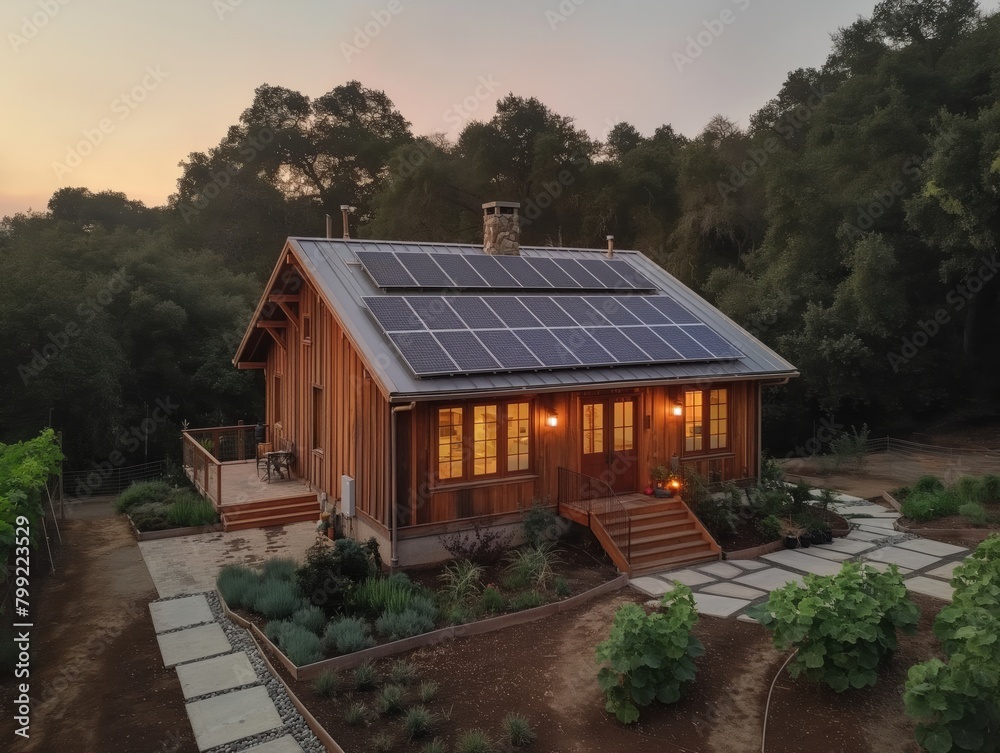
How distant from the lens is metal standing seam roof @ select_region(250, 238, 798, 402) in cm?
1036

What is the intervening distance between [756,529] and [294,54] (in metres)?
17.0

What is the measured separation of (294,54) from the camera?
18.8 metres

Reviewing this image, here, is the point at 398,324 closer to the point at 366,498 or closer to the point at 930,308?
the point at 366,498

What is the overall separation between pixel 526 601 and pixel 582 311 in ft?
21.2

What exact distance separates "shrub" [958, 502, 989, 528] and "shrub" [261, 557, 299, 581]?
1253 centimetres

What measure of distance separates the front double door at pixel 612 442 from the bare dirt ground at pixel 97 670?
746cm

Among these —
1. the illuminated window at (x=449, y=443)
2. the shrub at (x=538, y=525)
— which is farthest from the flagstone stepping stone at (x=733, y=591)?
the illuminated window at (x=449, y=443)

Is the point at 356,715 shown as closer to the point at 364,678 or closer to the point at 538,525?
the point at 364,678

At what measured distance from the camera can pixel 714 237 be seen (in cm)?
3334

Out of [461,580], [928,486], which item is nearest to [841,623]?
[461,580]

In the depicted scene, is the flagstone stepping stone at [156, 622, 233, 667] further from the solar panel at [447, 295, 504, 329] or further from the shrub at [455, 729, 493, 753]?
the solar panel at [447, 295, 504, 329]

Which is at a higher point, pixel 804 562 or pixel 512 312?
pixel 512 312

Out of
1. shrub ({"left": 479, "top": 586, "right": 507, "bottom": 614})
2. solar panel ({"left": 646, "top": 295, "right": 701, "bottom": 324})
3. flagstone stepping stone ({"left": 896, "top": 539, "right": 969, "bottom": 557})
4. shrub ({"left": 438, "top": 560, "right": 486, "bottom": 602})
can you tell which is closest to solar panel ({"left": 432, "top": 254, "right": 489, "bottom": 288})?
solar panel ({"left": 646, "top": 295, "right": 701, "bottom": 324})

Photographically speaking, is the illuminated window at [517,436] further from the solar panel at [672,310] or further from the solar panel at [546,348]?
the solar panel at [672,310]
